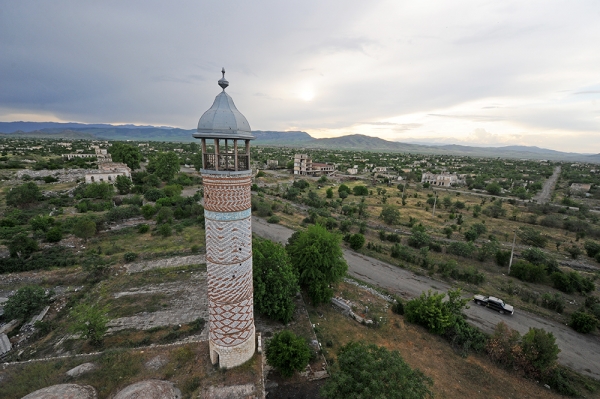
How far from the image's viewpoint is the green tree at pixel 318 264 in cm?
1695

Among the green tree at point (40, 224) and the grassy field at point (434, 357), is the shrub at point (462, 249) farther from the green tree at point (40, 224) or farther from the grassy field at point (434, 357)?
the green tree at point (40, 224)

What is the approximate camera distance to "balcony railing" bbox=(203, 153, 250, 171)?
8.56 metres

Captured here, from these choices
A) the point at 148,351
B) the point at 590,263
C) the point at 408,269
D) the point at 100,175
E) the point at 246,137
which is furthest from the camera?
the point at 100,175

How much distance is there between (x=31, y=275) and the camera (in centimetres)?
2048

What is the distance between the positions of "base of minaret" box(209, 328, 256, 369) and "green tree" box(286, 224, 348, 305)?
23.9 feet

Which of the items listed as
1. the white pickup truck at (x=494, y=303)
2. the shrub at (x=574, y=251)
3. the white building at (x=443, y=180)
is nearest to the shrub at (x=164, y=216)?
the white pickup truck at (x=494, y=303)

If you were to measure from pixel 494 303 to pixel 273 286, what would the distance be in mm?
15867

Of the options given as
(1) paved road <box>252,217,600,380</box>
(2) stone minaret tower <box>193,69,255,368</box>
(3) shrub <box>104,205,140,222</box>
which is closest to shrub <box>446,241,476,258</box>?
(1) paved road <box>252,217,600,380</box>

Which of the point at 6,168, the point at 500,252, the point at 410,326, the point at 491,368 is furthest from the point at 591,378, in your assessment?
the point at 6,168

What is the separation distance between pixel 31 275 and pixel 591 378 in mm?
Result: 36235

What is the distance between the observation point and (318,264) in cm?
1700

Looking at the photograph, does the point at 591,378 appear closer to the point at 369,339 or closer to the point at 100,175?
the point at 369,339

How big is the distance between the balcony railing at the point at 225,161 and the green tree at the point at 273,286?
719 centimetres

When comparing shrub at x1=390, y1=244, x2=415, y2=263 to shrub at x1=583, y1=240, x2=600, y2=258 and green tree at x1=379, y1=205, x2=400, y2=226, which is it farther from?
shrub at x1=583, y1=240, x2=600, y2=258
